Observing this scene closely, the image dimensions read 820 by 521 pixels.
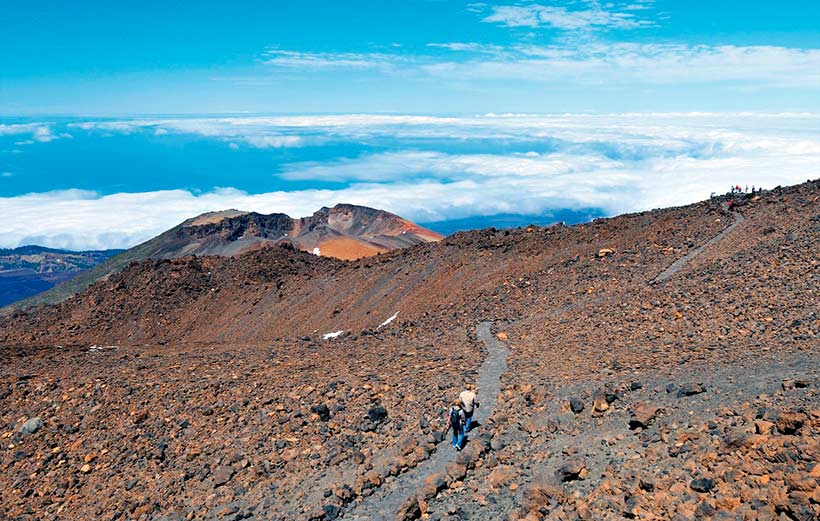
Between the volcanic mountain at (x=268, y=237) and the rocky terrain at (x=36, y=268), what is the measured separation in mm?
62849

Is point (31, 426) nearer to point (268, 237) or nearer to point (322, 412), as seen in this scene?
point (322, 412)

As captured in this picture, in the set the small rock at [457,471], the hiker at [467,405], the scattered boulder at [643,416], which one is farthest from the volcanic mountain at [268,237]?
the scattered boulder at [643,416]

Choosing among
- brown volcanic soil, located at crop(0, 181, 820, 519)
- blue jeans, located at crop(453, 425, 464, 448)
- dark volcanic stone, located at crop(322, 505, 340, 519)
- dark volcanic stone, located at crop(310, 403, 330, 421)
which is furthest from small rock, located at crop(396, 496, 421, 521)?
dark volcanic stone, located at crop(310, 403, 330, 421)

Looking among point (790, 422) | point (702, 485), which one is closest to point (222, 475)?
point (702, 485)

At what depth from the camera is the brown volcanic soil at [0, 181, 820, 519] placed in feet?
28.9

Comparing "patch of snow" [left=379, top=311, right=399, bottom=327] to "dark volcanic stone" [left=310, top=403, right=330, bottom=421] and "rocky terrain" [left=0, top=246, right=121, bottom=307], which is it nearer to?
"dark volcanic stone" [left=310, top=403, right=330, bottom=421]

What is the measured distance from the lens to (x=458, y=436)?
1132 centimetres

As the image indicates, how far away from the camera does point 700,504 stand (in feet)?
24.8

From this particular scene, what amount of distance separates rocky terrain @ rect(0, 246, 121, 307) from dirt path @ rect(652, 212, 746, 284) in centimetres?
14622

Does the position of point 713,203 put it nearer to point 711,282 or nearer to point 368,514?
point 711,282

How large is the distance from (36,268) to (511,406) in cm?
18011

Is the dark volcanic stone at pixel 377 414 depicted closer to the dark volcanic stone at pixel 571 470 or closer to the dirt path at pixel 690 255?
the dark volcanic stone at pixel 571 470

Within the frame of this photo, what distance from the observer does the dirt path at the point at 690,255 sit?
21.2 m

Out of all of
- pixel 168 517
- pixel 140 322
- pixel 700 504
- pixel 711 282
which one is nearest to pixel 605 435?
pixel 700 504
